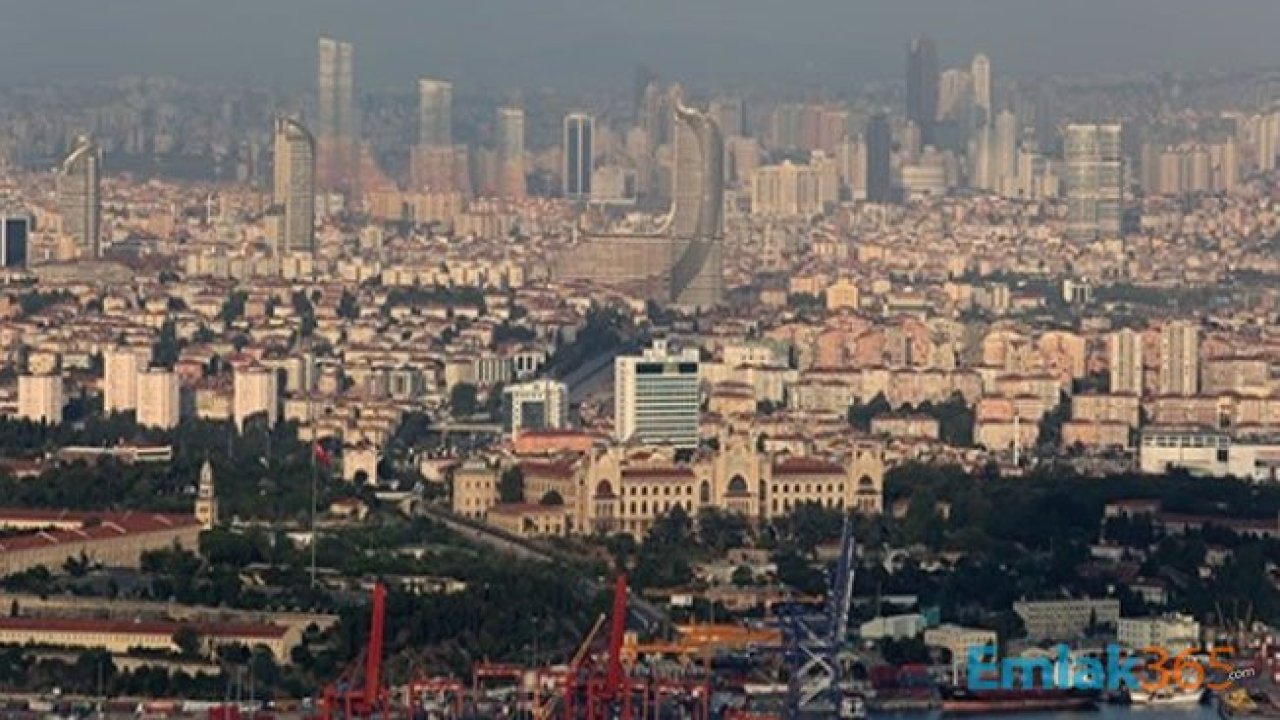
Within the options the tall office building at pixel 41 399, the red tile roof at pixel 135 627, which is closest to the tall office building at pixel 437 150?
the tall office building at pixel 41 399

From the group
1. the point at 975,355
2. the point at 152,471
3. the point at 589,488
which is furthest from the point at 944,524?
the point at 975,355

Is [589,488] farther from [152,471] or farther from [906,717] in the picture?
[906,717]

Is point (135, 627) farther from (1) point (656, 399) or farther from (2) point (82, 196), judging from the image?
(2) point (82, 196)

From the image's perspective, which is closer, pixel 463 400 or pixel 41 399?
pixel 41 399

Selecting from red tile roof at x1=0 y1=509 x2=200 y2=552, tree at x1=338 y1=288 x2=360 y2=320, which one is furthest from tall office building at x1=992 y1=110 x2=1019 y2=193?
red tile roof at x1=0 y1=509 x2=200 y2=552

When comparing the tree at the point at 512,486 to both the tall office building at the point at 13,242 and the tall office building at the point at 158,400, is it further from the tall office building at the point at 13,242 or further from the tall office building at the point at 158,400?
the tall office building at the point at 13,242

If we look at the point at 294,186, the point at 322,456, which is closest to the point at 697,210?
the point at 294,186
